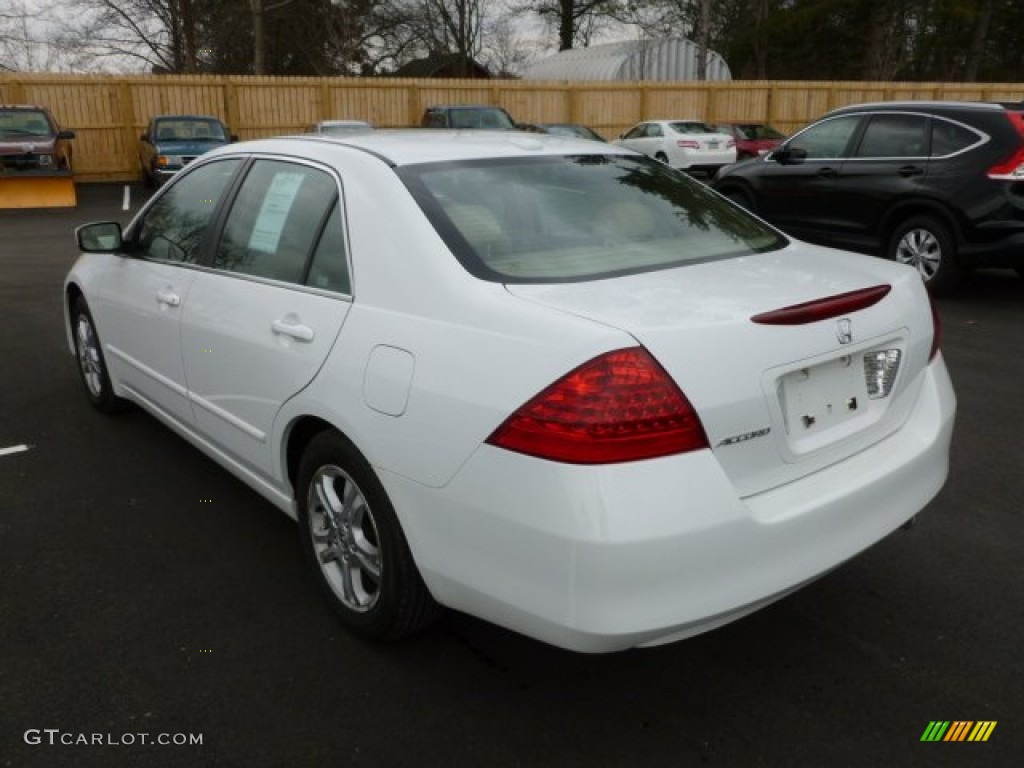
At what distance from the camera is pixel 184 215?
12.9 ft

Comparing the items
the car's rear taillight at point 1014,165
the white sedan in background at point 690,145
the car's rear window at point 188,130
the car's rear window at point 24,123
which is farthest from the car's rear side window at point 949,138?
the car's rear window at point 24,123

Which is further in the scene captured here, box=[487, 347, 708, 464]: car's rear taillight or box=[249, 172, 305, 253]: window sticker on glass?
box=[249, 172, 305, 253]: window sticker on glass

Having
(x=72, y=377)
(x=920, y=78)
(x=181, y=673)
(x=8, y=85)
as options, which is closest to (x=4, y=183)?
(x=8, y=85)

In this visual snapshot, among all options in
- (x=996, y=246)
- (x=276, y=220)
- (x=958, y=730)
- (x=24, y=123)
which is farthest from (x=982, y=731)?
(x=24, y=123)

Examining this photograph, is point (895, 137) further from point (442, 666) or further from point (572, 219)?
point (442, 666)

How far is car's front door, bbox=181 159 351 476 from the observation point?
2.84 meters

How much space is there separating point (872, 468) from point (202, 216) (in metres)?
2.76

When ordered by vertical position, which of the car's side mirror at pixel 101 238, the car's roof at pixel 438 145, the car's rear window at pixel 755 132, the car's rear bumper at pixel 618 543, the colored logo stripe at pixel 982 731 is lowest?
the colored logo stripe at pixel 982 731

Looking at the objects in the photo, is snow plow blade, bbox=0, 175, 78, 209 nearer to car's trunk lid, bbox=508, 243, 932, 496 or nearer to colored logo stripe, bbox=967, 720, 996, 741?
car's trunk lid, bbox=508, 243, 932, 496

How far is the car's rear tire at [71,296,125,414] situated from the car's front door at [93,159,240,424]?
0.39 m

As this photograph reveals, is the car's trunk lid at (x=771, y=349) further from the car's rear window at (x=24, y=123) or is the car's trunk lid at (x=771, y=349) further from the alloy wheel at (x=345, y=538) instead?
the car's rear window at (x=24, y=123)

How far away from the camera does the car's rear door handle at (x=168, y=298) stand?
3.65 meters

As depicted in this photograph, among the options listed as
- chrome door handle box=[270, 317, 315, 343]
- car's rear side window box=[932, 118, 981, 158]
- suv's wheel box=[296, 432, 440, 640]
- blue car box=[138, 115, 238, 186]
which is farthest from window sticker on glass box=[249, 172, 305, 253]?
blue car box=[138, 115, 238, 186]

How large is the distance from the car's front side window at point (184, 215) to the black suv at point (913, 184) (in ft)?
21.0
